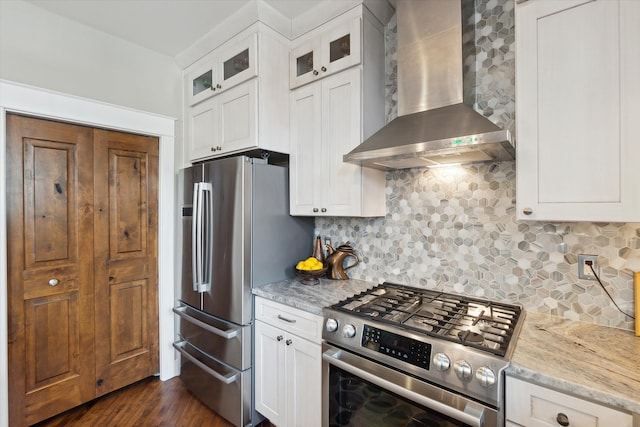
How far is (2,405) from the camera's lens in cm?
193

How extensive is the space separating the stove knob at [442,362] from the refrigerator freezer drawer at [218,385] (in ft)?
4.38

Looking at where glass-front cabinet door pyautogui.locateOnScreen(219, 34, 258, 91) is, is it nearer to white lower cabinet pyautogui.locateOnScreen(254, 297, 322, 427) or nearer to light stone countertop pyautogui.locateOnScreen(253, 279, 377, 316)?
light stone countertop pyautogui.locateOnScreen(253, 279, 377, 316)

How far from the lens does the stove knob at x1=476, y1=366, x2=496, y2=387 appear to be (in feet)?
3.54

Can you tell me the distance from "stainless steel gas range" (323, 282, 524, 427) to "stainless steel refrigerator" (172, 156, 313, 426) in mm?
678

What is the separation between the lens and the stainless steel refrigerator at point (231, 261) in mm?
2014

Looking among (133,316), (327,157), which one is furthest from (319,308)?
Result: (133,316)

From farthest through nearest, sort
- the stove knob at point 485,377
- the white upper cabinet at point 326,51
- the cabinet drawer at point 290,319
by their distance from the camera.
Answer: the white upper cabinet at point 326,51, the cabinet drawer at point 290,319, the stove knob at point 485,377

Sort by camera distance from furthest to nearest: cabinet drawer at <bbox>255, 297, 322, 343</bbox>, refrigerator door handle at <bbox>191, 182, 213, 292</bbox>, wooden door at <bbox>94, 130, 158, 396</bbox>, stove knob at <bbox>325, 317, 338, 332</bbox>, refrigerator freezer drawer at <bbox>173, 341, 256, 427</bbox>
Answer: wooden door at <bbox>94, 130, 158, 396</bbox>
refrigerator door handle at <bbox>191, 182, 213, 292</bbox>
refrigerator freezer drawer at <bbox>173, 341, 256, 427</bbox>
cabinet drawer at <bbox>255, 297, 322, 343</bbox>
stove knob at <bbox>325, 317, 338, 332</bbox>

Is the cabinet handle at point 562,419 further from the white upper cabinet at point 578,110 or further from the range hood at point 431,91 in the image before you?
the range hood at point 431,91

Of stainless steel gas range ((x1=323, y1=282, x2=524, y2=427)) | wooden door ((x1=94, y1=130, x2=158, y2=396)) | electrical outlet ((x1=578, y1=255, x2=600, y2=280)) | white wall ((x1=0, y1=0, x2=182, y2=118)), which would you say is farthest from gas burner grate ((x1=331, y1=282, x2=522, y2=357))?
white wall ((x1=0, y1=0, x2=182, y2=118))

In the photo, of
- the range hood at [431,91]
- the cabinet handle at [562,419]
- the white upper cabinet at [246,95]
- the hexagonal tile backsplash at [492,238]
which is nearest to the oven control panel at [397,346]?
the cabinet handle at [562,419]

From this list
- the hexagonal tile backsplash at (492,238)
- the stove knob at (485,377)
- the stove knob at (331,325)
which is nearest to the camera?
the stove knob at (485,377)

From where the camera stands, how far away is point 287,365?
182cm

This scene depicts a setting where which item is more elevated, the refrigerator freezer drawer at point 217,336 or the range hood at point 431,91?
the range hood at point 431,91
